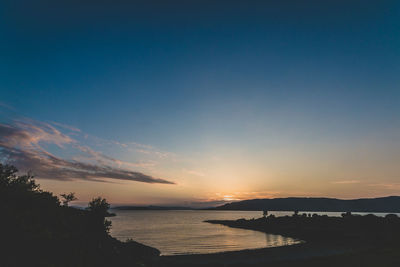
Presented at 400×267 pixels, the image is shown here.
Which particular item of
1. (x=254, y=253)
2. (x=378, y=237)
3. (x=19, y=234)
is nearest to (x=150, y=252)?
(x=254, y=253)

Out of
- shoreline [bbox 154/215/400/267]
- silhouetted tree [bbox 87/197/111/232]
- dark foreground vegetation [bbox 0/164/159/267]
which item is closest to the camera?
dark foreground vegetation [bbox 0/164/159/267]

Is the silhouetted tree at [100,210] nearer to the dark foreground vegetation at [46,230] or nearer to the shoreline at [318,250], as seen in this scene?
the dark foreground vegetation at [46,230]

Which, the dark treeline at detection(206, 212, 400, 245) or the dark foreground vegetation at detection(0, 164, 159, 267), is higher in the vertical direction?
the dark foreground vegetation at detection(0, 164, 159, 267)

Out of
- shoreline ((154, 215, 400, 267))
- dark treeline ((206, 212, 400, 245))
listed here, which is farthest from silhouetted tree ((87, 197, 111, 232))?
dark treeline ((206, 212, 400, 245))

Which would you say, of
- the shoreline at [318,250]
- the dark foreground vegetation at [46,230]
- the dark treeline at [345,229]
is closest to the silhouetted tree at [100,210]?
the dark foreground vegetation at [46,230]

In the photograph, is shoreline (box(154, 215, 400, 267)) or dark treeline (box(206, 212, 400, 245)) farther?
dark treeline (box(206, 212, 400, 245))

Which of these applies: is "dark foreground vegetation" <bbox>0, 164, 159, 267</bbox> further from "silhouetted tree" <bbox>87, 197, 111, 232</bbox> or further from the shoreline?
the shoreline

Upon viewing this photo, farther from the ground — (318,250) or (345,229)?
(318,250)

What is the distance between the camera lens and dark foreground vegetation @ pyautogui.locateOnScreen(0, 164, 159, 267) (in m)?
15.5

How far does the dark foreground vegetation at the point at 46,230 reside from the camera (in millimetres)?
15461

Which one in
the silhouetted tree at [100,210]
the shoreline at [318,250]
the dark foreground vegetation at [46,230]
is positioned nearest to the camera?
the dark foreground vegetation at [46,230]

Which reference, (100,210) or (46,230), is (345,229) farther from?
(46,230)

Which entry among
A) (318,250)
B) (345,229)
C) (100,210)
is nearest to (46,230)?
(100,210)

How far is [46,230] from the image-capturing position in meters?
16.9
